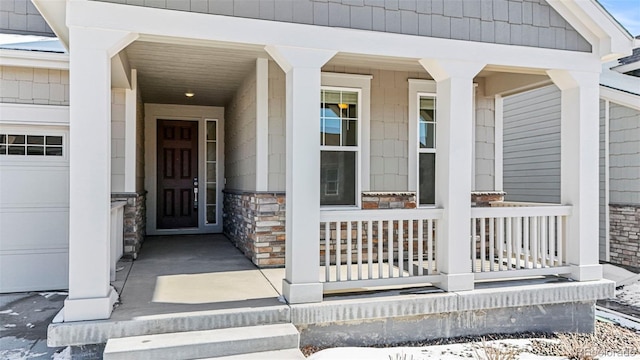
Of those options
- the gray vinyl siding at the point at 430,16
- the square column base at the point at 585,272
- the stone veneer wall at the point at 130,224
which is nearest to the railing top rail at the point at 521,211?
the square column base at the point at 585,272

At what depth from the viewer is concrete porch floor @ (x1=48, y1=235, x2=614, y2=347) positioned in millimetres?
3525

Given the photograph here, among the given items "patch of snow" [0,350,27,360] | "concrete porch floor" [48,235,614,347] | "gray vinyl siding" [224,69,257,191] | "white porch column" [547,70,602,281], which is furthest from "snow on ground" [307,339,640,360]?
"gray vinyl siding" [224,69,257,191]

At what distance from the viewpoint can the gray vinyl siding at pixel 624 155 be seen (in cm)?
725

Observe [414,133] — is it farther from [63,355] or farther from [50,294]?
[50,294]

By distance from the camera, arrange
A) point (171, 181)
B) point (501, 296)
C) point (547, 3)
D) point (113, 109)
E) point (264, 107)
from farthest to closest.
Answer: point (171, 181), point (113, 109), point (264, 107), point (547, 3), point (501, 296)

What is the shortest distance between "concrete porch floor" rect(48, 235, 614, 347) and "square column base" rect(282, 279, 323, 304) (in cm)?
8

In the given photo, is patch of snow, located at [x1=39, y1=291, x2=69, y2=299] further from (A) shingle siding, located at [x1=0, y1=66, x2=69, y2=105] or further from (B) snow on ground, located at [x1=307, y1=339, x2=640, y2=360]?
(B) snow on ground, located at [x1=307, y1=339, x2=640, y2=360]

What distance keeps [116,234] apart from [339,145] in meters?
2.87

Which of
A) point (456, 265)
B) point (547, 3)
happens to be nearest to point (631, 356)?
point (456, 265)

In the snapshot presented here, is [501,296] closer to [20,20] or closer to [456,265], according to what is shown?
[456,265]

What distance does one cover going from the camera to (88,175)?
3.45 m

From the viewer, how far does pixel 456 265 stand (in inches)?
175

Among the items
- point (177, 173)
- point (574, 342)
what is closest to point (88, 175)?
point (574, 342)

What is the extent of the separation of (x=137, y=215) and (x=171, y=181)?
2.63 meters
